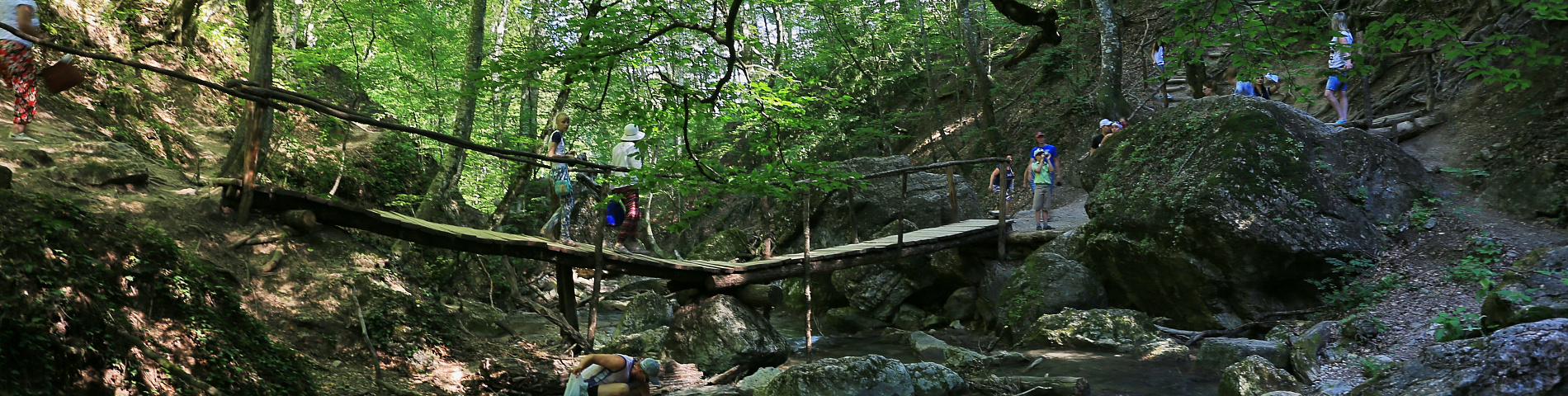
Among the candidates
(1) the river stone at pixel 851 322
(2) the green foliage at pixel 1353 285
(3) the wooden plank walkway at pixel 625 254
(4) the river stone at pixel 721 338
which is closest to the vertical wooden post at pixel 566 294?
(3) the wooden plank walkway at pixel 625 254

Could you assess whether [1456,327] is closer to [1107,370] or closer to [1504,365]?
[1504,365]

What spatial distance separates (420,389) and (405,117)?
831 centimetres

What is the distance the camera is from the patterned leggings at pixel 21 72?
16.2 ft

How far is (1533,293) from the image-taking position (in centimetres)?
512

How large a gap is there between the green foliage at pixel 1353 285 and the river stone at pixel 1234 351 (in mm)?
1179

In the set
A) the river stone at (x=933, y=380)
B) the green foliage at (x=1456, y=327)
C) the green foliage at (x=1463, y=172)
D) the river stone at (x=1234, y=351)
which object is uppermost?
the green foliage at (x=1463, y=172)

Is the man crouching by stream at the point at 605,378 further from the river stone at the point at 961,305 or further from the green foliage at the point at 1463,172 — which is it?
the green foliage at the point at 1463,172

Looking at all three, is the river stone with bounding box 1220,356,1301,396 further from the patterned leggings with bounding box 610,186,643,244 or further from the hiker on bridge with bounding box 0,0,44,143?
the hiker on bridge with bounding box 0,0,44,143

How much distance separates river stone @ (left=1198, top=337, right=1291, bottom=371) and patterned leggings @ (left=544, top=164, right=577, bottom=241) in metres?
6.17

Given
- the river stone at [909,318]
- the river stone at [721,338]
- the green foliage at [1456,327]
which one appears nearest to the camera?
the green foliage at [1456,327]

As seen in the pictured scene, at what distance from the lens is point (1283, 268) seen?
319 inches

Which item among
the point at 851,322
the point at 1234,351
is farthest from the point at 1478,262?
the point at 851,322

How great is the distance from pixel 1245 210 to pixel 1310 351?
7.24ft

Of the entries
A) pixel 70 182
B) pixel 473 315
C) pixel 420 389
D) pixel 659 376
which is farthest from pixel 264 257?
pixel 659 376
